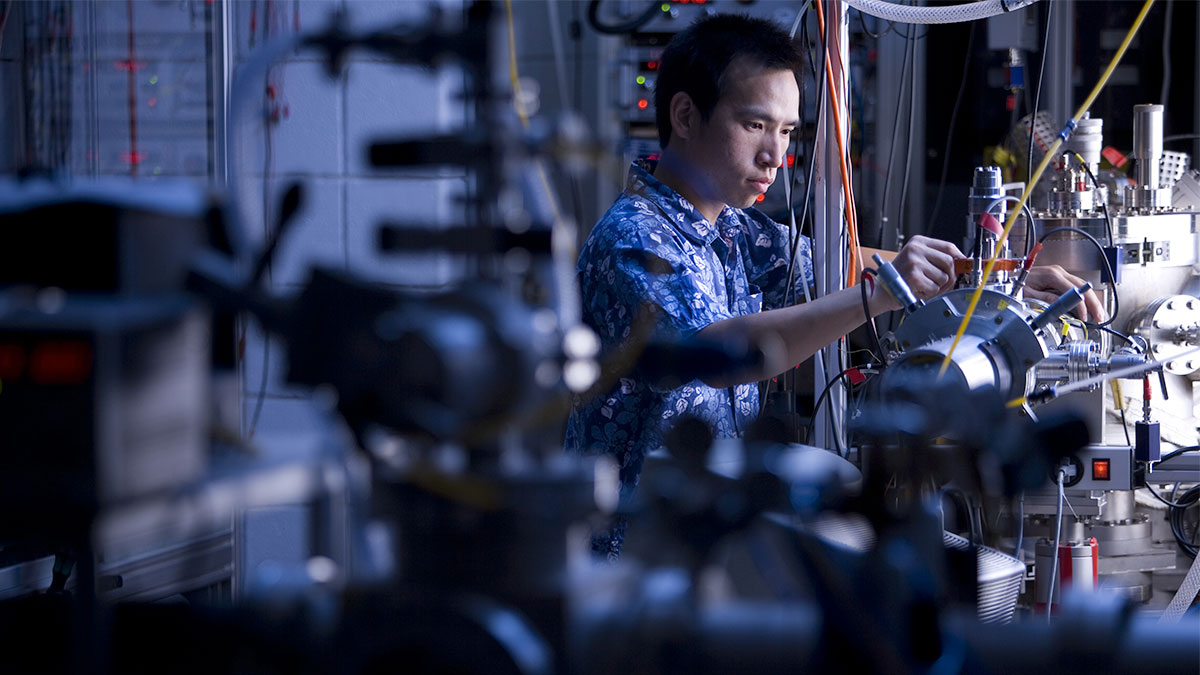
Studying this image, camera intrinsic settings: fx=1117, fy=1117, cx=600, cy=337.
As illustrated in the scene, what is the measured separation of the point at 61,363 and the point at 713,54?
142cm

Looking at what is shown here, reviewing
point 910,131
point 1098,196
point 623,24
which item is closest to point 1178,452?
point 1098,196

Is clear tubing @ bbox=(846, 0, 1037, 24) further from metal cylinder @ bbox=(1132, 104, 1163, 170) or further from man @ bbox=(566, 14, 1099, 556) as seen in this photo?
metal cylinder @ bbox=(1132, 104, 1163, 170)

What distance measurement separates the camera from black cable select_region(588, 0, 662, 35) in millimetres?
3400

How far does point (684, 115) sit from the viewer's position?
1800 millimetres

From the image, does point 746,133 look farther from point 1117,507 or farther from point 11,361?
point 11,361

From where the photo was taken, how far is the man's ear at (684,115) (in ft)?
5.86

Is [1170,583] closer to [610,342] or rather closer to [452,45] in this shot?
[610,342]

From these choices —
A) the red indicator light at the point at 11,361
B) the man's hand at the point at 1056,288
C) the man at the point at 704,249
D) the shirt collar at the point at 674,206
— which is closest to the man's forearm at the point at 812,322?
the man at the point at 704,249

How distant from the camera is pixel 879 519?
53 centimetres

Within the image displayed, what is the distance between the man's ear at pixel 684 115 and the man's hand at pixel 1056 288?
0.57m

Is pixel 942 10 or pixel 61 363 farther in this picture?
pixel 942 10

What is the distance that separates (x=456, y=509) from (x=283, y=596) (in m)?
0.10

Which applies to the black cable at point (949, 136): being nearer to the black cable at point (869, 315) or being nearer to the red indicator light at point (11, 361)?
the black cable at point (869, 315)

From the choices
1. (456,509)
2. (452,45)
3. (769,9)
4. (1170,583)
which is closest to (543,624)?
(456,509)
